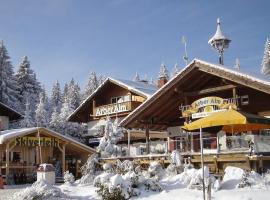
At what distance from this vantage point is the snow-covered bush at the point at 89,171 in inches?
851

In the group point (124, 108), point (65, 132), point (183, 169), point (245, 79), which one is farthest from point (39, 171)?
point (65, 132)

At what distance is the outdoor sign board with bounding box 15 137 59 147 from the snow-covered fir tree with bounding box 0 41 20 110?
27.3 m

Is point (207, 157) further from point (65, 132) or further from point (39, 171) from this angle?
point (65, 132)

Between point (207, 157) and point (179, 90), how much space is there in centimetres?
548

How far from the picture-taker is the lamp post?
31138mm

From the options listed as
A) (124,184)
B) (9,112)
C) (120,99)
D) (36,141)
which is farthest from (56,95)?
(124,184)

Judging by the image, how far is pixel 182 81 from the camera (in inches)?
942

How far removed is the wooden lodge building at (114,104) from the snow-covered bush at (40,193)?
1923cm

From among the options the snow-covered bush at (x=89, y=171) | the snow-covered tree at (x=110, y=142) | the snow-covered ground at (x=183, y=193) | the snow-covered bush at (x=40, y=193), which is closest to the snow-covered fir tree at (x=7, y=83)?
the snow-covered tree at (x=110, y=142)

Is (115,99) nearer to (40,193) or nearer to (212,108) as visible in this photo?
(212,108)

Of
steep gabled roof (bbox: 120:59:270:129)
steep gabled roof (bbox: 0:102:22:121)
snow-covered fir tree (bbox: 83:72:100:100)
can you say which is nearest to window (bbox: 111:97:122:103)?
steep gabled roof (bbox: 0:102:22:121)

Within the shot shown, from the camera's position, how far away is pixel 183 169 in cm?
1981

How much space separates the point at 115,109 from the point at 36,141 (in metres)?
11.5

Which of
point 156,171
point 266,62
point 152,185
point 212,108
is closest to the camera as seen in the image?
point 152,185
